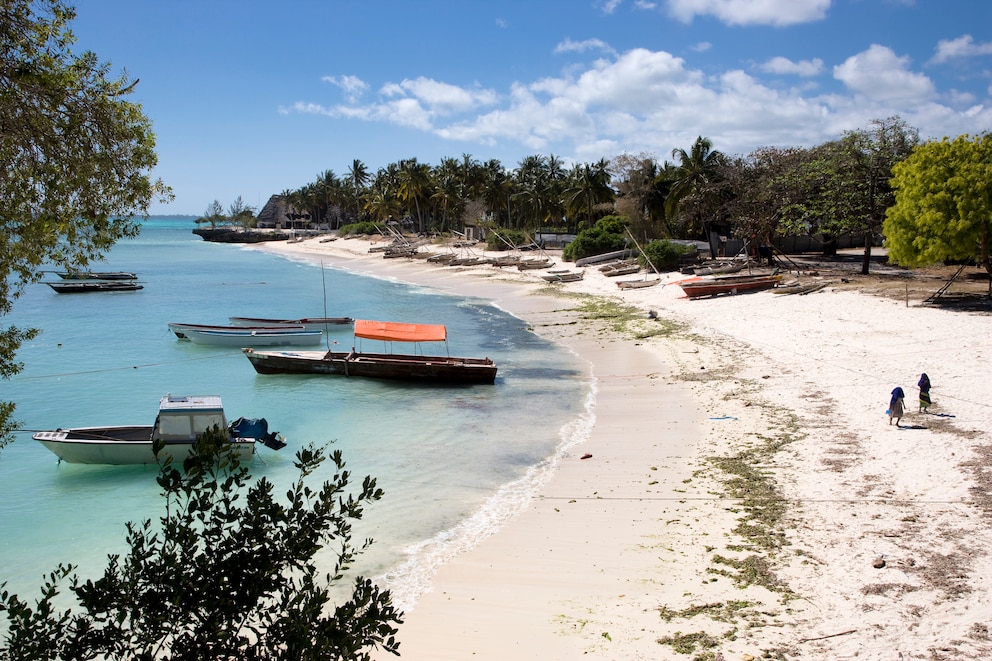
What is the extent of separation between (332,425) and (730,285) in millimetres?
24721

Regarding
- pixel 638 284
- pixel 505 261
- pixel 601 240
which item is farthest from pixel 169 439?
pixel 505 261

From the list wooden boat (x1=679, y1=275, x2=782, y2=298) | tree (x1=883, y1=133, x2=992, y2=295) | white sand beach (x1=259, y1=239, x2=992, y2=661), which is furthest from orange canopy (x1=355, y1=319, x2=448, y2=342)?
tree (x1=883, y1=133, x2=992, y2=295)

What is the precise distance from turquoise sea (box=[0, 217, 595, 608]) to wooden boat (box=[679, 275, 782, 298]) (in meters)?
9.57

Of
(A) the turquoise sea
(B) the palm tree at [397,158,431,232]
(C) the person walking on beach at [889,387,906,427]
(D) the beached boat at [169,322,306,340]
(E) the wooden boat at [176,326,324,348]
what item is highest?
(B) the palm tree at [397,158,431,232]

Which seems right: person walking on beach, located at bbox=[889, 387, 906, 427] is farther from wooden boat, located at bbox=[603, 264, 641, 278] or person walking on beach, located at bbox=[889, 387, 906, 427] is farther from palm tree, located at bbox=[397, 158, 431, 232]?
palm tree, located at bbox=[397, 158, 431, 232]

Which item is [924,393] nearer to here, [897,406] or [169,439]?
[897,406]

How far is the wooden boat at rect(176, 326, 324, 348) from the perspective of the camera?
1391 inches

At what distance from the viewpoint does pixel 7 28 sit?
618cm

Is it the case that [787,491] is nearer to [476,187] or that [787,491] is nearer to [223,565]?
[223,565]

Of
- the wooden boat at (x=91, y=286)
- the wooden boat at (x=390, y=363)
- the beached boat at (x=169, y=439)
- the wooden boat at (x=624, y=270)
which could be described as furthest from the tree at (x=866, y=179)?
the wooden boat at (x=91, y=286)

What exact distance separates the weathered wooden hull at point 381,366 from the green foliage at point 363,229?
81750mm

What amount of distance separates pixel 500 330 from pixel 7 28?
1235 inches

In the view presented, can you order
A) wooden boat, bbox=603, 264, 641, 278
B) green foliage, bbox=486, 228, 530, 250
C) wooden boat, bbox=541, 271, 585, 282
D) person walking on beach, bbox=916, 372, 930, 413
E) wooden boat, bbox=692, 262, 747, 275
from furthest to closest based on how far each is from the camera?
green foliage, bbox=486, 228, 530, 250 < wooden boat, bbox=541, 271, 585, 282 < wooden boat, bbox=603, 264, 641, 278 < wooden boat, bbox=692, 262, 747, 275 < person walking on beach, bbox=916, 372, 930, 413

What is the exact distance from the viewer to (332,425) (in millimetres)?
21391
